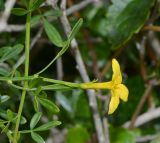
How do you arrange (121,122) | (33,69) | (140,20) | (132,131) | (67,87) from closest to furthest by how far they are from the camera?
(67,87)
(140,20)
(132,131)
(121,122)
(33,69)

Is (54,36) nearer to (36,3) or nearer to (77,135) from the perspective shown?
(36,3)

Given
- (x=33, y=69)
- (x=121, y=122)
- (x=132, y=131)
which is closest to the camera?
(x=132, y=131)

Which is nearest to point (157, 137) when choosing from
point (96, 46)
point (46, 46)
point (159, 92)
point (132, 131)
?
point (132, 131)

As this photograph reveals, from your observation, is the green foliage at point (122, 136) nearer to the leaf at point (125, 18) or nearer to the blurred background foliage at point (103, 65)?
the blurred background foliage at point (103, 65)

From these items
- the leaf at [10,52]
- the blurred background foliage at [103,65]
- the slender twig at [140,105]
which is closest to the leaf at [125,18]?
the blurred background foliage at [103,65]

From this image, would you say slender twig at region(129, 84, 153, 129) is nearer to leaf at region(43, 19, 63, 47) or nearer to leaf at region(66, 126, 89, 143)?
leaf at region(66, 126, 89, 143)

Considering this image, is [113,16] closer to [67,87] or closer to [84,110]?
[84,110]

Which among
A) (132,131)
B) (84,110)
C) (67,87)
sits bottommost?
(67,87)
